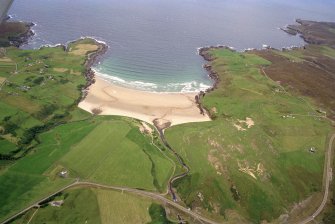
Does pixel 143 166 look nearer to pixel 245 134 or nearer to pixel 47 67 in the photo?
pixel 245 134

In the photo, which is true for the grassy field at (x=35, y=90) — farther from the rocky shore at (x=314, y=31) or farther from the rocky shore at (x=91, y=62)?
the rocky shore at (x=314, y=31)

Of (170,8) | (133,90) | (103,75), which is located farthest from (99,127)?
(170,8)

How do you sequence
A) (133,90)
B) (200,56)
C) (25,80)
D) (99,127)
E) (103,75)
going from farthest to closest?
1. (200,56)
2. (103,75)
3. (133,90)
4. (25,80)
5. (99,127)

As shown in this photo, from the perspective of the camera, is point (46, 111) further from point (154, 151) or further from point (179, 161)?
point (179, 161)

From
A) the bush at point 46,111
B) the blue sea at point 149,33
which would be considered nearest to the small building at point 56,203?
the bush at point 46,111

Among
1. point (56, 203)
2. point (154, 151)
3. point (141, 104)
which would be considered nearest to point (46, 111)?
point (141, 104)

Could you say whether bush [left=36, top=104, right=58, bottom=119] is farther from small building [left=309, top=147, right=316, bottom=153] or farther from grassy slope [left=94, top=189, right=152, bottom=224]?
small building [left=309, top=147, right=316, bottom=153]

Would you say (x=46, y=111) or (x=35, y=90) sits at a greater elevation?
(x=35, y=90)
